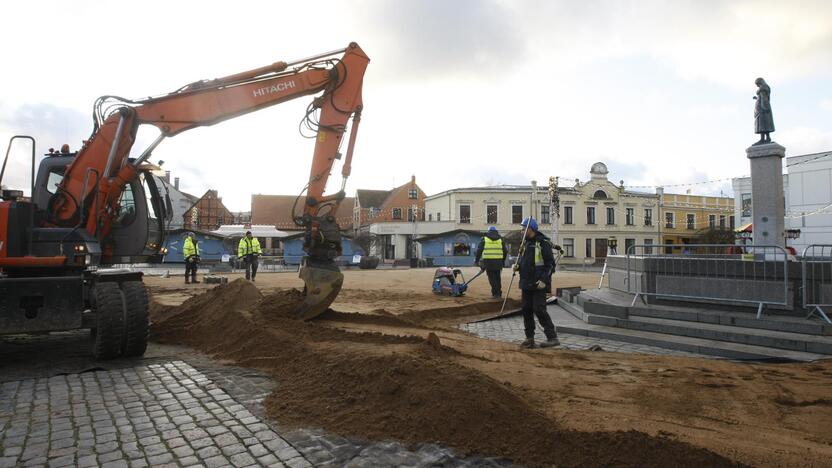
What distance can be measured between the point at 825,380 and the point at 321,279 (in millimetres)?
6453

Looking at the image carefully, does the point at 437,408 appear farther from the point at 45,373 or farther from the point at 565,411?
the point at 45,373

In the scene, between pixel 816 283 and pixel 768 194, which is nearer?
pixel 816 283

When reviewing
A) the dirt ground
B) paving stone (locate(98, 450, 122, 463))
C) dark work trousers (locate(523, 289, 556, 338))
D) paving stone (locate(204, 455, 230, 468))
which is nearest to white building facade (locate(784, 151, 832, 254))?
dark work trousers (locate(523, 289, 556, 338))

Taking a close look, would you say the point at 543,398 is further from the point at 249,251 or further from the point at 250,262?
the point at 250,262

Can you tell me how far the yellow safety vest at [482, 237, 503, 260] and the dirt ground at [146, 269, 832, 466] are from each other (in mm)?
6118

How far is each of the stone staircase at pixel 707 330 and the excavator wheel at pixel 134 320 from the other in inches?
247

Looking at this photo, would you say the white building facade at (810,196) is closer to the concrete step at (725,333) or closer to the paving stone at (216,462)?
the concrete step at (725,333)

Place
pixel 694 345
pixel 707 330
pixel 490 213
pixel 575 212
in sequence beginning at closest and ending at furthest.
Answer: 1. pixel 694 345
2. pixel 707 330
3. pixel 490 213
4. pixel 575 212

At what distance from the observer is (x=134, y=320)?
6.40 metres

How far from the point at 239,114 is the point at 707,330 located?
25.4 feet

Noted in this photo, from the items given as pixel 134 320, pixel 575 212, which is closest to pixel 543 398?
pixel 134 320

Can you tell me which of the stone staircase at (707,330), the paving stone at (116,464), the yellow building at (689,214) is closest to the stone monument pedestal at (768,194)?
the stone staircase at (707,330)

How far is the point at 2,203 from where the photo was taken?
6215 millimetres

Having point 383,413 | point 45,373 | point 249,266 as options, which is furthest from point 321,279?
point 249,266
